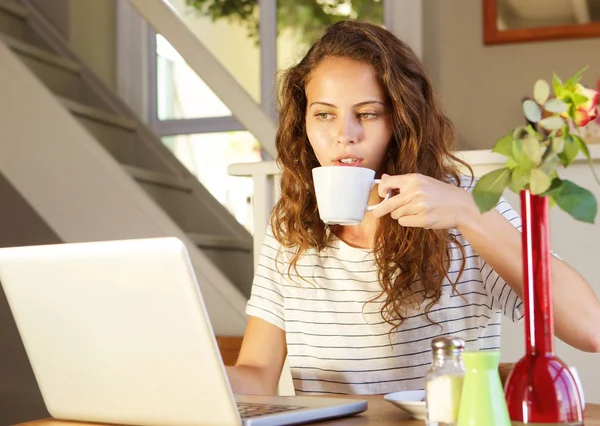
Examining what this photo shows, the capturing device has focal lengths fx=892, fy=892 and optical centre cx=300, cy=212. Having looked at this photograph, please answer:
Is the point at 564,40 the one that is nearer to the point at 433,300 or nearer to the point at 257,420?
the point at 433,300

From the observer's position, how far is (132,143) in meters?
4.20

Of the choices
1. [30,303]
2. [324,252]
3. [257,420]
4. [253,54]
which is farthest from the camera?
[253,54]

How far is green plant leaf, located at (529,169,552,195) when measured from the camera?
0.75m

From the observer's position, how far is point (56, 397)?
112cm

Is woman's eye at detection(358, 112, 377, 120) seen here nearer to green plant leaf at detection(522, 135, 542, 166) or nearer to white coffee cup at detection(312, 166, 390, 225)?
white coffee cup at detection(312, 166, 390, 225)

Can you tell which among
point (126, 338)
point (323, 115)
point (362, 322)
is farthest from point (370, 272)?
point (126, 338)

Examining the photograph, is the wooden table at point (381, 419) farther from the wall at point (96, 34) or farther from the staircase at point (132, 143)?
the wall at point (96, 34)

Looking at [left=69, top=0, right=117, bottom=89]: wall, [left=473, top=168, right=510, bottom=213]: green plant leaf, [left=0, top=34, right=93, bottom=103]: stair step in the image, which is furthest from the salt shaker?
[left=69, top=0, right=117, bottom=89]: wall

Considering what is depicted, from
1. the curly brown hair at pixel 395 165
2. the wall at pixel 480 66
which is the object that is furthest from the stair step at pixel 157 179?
Answer: the curly brown hair at pixel 395 165

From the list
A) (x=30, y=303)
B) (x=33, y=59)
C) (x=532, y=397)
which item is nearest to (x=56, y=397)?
(x=30, y=303)

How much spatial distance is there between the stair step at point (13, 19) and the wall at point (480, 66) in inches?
75.6

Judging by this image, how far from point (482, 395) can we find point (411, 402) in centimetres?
28

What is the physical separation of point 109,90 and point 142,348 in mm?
3459

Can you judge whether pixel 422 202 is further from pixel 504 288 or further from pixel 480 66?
pixel 480 66
